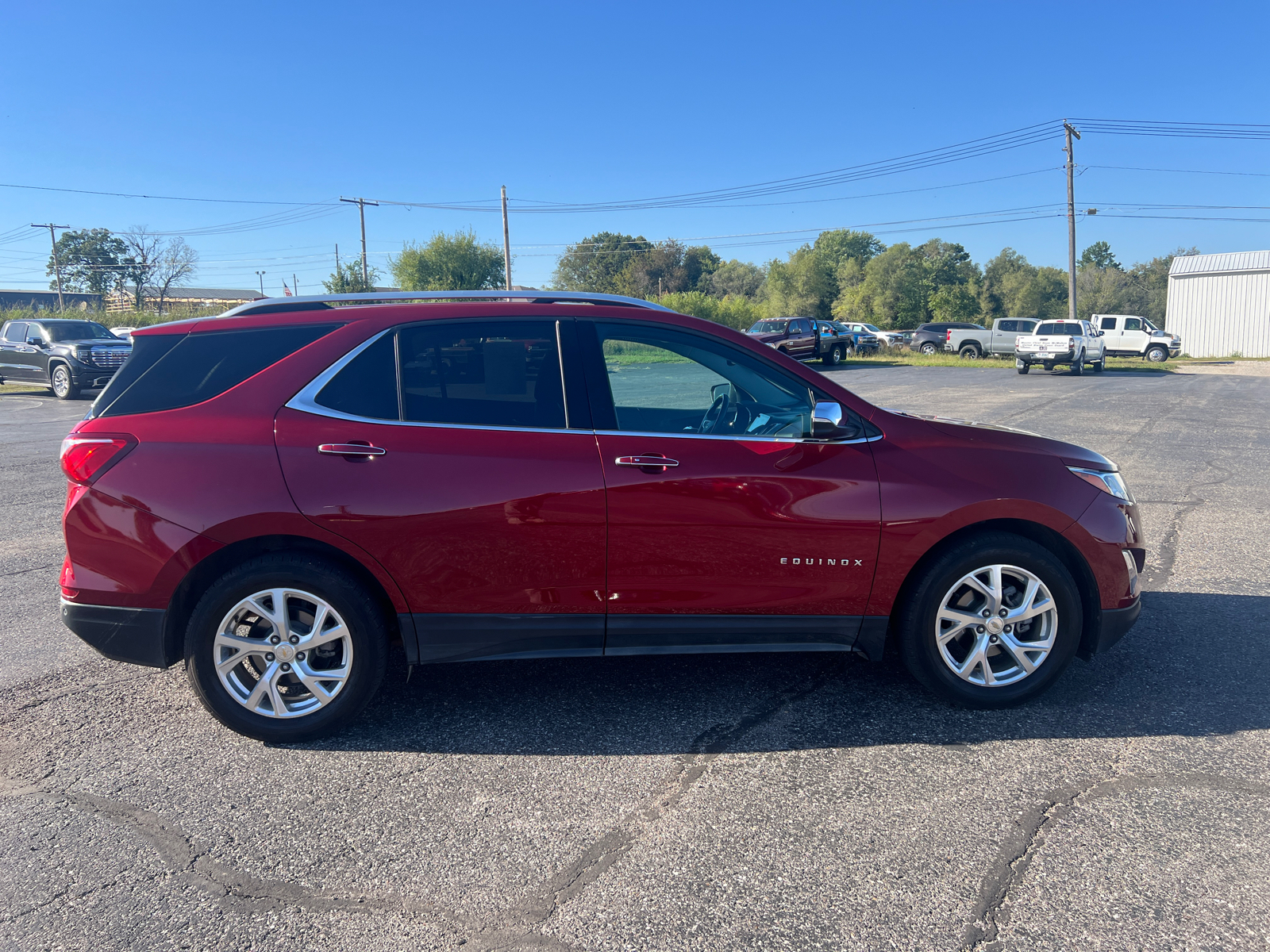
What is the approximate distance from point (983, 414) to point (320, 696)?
597 inches

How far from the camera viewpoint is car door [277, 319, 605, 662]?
3.47 meters

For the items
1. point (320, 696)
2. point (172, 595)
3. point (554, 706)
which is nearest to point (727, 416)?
point (554, 706)

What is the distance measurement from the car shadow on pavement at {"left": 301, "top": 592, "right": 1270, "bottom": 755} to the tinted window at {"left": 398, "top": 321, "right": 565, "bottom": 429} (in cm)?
131

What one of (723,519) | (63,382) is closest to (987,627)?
(723,519)

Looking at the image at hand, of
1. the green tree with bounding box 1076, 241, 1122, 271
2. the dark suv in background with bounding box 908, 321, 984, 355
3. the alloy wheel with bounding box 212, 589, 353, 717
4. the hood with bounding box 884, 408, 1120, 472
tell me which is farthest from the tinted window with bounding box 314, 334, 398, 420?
the green tree with bounding box 1076, 241, 1122, 271

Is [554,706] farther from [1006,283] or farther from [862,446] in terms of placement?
[1006,283]

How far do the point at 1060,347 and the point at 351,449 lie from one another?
34.4 m

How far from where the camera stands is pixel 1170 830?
292cm

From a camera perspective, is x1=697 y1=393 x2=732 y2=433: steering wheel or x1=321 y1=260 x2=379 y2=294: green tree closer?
x1=697 y1=393 x2=732 y2=433: steering wheel

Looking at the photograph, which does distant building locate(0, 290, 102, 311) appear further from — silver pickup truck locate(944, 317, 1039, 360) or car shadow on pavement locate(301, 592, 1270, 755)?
car shadow on pavement locate(301, 592, 1270, 755)

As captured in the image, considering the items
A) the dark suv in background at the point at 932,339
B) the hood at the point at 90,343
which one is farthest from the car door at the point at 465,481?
the dark suv in background at the point at 932,339

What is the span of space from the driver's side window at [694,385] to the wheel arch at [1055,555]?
0.80m

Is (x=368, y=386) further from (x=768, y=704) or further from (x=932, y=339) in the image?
(x=932, y=339)

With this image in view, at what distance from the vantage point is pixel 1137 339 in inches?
1678
